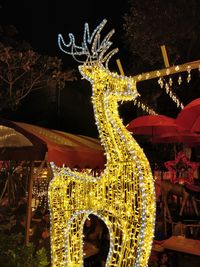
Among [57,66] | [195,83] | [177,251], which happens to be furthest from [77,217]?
[195,83]

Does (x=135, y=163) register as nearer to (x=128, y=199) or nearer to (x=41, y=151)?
(x=128, y=199)

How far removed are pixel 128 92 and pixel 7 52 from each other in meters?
5.06

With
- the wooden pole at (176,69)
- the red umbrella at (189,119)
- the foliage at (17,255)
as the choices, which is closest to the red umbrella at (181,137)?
the red umbrella at (189,119)

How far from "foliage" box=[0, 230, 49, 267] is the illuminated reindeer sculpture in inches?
33.8

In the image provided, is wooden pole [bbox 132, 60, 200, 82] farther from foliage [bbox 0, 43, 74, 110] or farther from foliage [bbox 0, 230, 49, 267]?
foliage [bbox 0, 43, 74, 110]

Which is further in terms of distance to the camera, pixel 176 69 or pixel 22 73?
pixel 22 73

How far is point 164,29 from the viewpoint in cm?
905

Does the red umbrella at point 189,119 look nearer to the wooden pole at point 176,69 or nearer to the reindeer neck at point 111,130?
the wooden pole at point 176,69

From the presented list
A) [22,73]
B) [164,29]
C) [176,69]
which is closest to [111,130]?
[176,69]

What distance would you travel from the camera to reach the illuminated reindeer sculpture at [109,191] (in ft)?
9.57

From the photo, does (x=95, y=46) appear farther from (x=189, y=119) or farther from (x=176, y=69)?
(x=189, y=119)

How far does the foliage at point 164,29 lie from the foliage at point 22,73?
2.21 m

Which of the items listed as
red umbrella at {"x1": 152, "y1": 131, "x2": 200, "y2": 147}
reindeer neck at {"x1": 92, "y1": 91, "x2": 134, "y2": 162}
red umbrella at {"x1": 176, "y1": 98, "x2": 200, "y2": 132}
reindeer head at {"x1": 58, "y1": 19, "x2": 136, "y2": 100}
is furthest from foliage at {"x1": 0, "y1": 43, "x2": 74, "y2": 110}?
reindeer neck at {"x1": 92, "y1": 91, "x2": 134, "y2": 162}

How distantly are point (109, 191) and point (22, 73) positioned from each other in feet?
20.3
